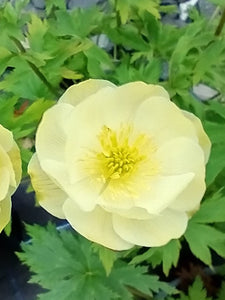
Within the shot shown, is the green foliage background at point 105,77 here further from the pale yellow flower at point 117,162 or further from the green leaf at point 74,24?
the pale yellow flower at point 117,162

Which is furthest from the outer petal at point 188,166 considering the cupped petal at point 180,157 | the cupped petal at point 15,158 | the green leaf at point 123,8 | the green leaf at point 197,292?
the green leaf at point 197,292

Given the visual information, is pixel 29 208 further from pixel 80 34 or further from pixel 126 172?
pixel 126 172

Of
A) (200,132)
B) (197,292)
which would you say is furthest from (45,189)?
(197,292)

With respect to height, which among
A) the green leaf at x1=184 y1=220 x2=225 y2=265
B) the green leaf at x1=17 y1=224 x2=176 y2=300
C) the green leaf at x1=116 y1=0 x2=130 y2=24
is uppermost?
the green leaf at x1=116 y1=0 x2=130 y2=24

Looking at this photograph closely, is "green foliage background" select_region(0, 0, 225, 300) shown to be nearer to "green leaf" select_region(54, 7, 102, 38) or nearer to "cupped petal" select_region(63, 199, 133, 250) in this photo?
"green leaf" select_region(54, 7, 102, 38)

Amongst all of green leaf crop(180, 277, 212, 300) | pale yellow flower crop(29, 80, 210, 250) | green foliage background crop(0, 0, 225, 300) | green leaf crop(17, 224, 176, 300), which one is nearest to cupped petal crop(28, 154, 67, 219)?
pale yellow flower crop(29, 80, 210, 250)

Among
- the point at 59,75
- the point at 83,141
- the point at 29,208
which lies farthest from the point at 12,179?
the point at 29,208
